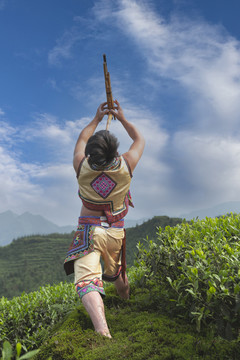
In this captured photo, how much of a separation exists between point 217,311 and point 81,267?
1458mm

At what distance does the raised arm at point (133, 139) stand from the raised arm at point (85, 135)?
15cm

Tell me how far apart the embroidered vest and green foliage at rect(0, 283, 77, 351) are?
1909mm

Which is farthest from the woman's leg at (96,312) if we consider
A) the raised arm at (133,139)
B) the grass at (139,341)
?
the raised arm at (133,139)

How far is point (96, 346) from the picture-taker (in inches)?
108

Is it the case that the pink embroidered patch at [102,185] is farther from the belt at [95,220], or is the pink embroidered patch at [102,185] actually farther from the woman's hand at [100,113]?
the woman's hand at [100,113]

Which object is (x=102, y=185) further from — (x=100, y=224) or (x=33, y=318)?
(x=33, y=318)

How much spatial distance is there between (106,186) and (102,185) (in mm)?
50

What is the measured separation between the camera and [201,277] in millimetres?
2867

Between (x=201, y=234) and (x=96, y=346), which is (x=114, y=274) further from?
(x=201, y=234)

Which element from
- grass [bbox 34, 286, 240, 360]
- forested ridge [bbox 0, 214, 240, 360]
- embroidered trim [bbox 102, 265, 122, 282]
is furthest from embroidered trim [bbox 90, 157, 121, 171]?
grass [bbox 34, 286, 240, 360]

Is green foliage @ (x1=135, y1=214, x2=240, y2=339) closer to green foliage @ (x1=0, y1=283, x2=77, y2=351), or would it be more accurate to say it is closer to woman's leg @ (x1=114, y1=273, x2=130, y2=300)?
woman's leg @ (x1=114, y1=273, x2=130, y2=300)

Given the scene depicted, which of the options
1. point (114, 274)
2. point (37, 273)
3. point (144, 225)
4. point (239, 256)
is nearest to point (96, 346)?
point (114, 274)

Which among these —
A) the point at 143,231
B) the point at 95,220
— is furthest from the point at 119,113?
the point at 143,231

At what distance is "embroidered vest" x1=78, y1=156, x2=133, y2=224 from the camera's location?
11.5 ft
